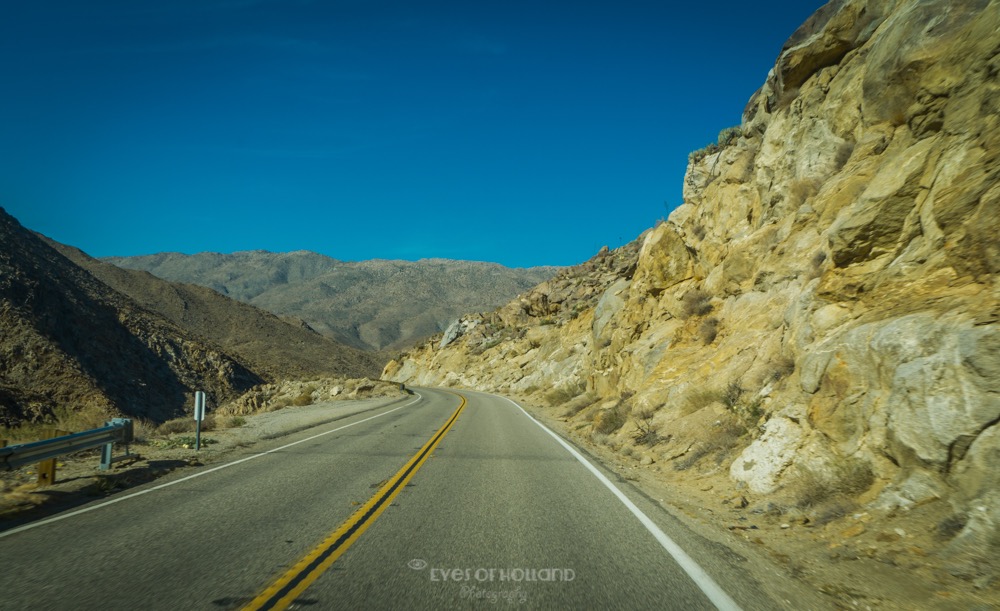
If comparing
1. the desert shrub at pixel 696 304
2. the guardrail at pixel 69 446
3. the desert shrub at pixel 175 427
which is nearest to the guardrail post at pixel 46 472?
the guardrail at pixel 69 446

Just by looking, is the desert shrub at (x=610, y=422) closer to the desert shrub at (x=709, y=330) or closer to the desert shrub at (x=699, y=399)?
the desert shrub at (x=699, y=399)

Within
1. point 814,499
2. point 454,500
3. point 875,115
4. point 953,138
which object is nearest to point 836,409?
point 814,499

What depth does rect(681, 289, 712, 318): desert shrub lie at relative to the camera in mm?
18484

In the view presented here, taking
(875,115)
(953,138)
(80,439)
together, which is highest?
(875,115)

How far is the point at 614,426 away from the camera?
53.4ft

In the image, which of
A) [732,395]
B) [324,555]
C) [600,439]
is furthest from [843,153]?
[324,555]

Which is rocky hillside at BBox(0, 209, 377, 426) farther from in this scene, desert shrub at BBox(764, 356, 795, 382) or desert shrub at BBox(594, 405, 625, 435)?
desert shrub at BBox(764, 356, 795, 382)

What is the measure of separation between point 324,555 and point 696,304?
16.3 m

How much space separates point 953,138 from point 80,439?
15.3 m

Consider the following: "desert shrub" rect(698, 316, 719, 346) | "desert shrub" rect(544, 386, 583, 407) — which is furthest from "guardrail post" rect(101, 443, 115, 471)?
"desert shrub" rect(544, 386, 583, 407)

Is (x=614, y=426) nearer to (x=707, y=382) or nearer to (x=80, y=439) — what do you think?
(x=707, y=382)

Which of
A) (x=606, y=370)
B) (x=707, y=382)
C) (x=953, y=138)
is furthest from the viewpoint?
(x=606, y=370)

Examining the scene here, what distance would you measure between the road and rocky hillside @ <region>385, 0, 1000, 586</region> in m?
2.37

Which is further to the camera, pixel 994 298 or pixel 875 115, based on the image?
pixel 875 115
